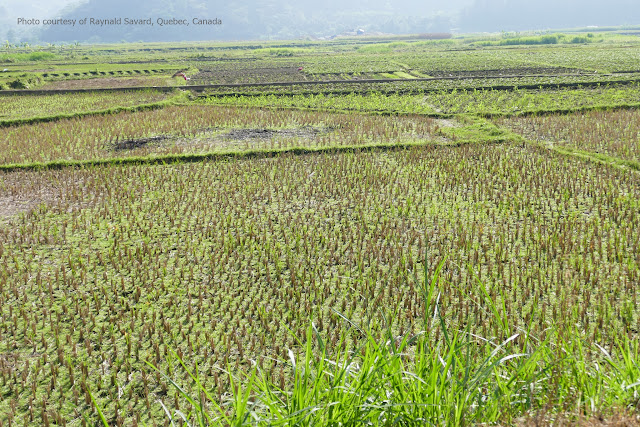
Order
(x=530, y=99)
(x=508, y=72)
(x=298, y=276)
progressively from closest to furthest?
(x=298, y=276) < (x=530, y=99) < (x=508, y=72)

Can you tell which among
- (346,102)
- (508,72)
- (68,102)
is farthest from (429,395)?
(508,72)

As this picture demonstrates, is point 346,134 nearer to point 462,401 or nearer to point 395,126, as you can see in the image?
point 395,126

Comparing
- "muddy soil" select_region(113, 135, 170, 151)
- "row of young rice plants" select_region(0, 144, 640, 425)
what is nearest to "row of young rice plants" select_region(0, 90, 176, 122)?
A: "muddy soil" select_region(113, 135, 170, 151)

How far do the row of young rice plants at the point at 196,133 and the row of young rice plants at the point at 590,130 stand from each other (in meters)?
2.08

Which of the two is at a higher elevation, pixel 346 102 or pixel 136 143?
pixel 346 102

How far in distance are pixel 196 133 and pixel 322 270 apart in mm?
7876

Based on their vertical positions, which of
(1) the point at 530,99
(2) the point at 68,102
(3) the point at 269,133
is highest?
(2) the point at 68,102

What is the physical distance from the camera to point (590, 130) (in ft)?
38.3

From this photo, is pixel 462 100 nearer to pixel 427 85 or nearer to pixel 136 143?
pixel 427 85

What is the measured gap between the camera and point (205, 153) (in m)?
10.3

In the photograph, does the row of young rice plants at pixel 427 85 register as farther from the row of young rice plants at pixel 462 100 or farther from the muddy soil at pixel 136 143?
the muddy soil at pixel 136 143

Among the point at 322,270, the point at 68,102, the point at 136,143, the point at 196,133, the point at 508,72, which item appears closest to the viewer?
the point at 322,270

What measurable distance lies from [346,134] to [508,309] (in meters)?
7.97

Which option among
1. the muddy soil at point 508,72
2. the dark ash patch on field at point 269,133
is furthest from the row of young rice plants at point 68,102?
the muddy soil at point 508,72
